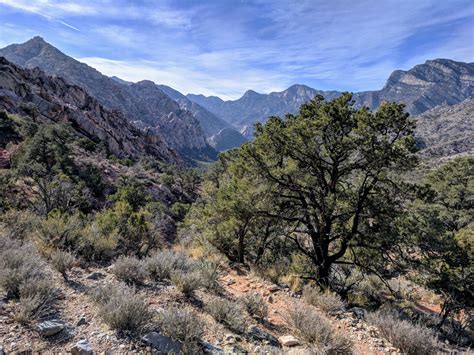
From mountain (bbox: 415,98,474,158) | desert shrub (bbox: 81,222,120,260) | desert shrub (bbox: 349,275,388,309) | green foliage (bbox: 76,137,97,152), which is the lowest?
desert shrub (bbox: 349,275,388,309)

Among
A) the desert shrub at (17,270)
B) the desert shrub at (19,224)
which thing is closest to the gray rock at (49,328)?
the desert shrub at (17,270)

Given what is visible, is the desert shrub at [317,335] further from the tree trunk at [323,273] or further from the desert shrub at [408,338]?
the tree trunk at [323,273]

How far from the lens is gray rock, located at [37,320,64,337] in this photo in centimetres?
343

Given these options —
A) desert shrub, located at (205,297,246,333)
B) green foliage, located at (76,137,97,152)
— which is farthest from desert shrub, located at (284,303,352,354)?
green foliage, located at (76,137,97,152)

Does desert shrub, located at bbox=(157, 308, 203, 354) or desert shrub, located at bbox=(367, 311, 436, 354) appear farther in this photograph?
desert shrub, located at bbox=(367, 311, 436, 354)

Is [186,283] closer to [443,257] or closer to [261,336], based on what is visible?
[261,336]

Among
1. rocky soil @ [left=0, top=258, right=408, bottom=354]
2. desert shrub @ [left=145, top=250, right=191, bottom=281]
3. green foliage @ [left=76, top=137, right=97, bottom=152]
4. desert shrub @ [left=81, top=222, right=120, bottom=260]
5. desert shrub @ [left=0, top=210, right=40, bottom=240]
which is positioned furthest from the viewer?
green foliage @ [left=76, top=137, right=97, bottom=152]

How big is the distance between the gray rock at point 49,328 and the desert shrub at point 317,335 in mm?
3543

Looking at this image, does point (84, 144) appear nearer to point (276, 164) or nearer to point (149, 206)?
point (149, 206)

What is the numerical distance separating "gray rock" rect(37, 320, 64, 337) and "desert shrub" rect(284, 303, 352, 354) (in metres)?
3.54

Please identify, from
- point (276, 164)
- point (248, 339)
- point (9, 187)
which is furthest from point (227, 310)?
point (9, 187)

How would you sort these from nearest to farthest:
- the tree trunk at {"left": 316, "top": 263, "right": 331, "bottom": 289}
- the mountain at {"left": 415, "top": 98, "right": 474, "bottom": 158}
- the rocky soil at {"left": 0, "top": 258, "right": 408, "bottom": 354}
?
the rocky soil at {"left": 0, "top": 258, "right": 408, "bottom": 354} < the tree trunk at {"left": 316, "top": 263, "right": 331, "bottom": 289} < the mountain at {"left": 415, "top": 98, "right": 474, "bottom": 158}

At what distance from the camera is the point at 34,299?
3.72 metres

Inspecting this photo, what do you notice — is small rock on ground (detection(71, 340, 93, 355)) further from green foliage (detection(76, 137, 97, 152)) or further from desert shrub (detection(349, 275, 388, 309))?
green foliage (detection(76, 137, 97, 152))
